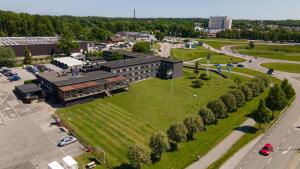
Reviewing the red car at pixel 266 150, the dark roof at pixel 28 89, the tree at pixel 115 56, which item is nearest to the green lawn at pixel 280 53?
the tree at pixel 115 56

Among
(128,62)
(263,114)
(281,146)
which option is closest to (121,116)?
(263,114)

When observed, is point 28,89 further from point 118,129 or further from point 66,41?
point 66,41

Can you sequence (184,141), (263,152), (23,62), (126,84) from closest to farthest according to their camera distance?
(263,152) → (184,141) → (126,84) → (23,62)

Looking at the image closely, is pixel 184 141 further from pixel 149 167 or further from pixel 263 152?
pixel 263 152

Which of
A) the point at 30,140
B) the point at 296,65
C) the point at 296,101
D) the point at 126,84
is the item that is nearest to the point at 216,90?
the point at 296,101

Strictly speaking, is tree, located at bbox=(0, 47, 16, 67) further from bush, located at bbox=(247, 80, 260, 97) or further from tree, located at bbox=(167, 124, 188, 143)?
bush, located at bbox=(247, 80, 260, 97)

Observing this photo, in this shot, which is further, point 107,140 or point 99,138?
point 99,138

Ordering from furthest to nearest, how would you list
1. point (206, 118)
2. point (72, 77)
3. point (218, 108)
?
1. point (72, 77)
2. point (218, 108)
3. point (206, 118)
